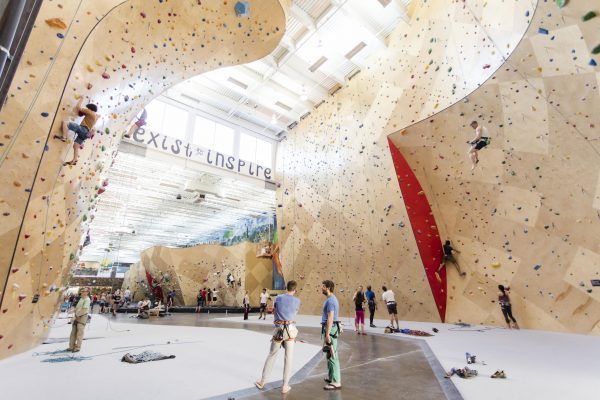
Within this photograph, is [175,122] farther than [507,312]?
Yes

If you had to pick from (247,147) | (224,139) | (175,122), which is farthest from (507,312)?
(175,122)

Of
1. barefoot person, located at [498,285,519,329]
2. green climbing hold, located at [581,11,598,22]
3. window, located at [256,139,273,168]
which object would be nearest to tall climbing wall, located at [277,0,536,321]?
green climbing hold, located at [581,11,598,22]

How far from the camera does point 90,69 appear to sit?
439 centimetres

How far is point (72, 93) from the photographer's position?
4.18m

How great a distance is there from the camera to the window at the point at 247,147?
17.5 metres

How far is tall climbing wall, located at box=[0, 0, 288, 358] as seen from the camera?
3738mm

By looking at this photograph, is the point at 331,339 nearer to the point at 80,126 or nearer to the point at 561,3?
the point at 80,126

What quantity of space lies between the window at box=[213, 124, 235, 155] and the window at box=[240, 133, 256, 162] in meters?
0.62

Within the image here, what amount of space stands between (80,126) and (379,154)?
336 inches

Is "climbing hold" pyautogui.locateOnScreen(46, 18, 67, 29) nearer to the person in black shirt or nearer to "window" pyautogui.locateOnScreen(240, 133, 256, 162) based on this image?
the person in black shirt

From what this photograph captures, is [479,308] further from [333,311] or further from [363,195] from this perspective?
[333,311]

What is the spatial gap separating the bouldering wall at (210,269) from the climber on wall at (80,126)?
48.8ft

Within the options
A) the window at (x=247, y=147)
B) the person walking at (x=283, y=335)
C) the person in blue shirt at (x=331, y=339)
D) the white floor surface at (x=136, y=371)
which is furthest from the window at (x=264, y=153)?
the person walking at (x=283, y=335)

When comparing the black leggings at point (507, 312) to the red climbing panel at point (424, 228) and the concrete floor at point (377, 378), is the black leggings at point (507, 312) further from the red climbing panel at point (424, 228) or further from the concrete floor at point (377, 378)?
the concrete floor at point (377, 378)
